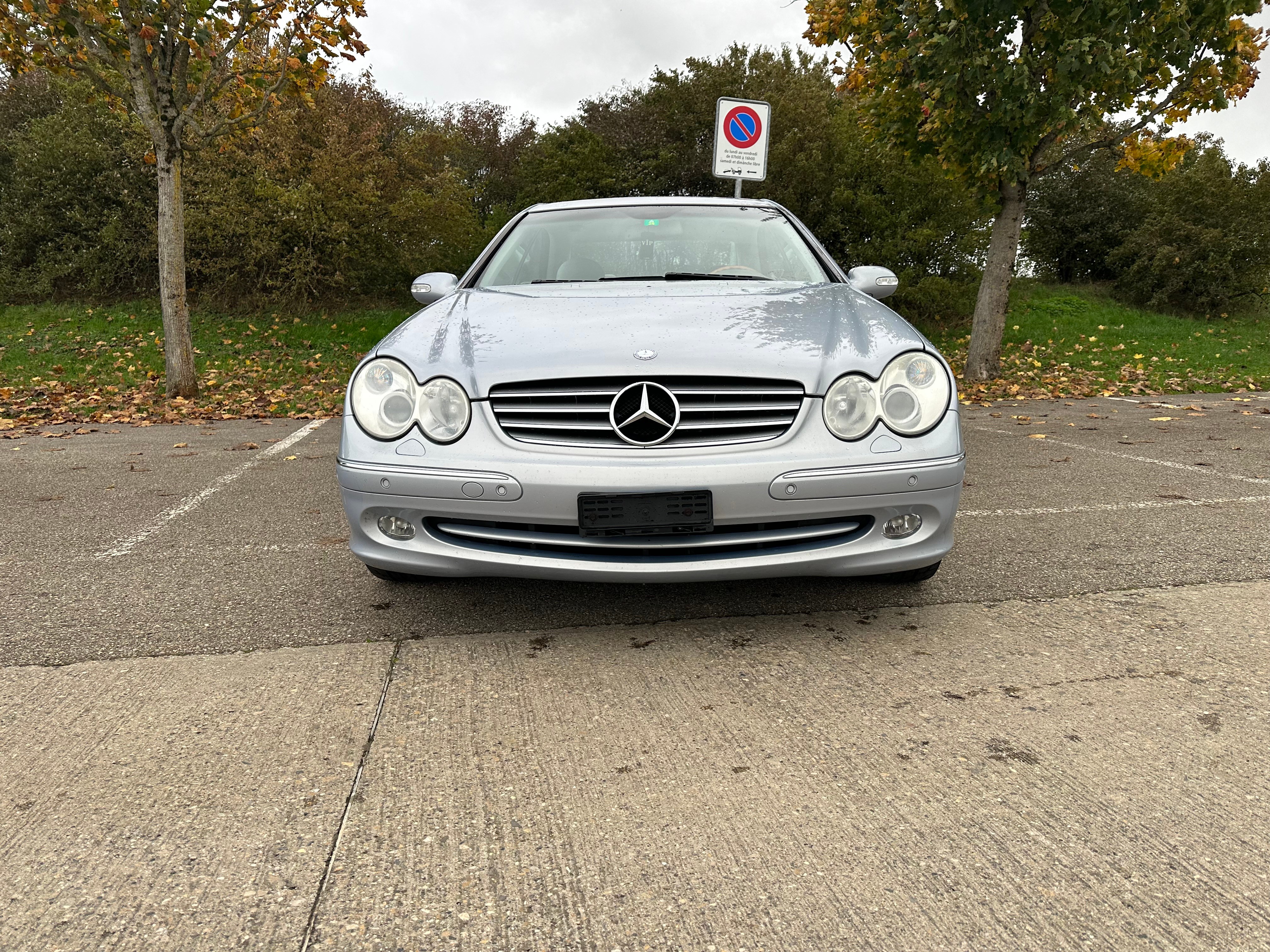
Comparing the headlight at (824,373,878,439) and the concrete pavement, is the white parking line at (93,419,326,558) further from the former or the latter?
the headlight at (824,373,878,439)

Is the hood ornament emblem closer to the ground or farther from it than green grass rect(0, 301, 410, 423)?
farther from it

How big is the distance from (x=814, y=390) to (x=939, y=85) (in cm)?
764

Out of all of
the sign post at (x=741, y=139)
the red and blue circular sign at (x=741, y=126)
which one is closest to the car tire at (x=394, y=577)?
the sign post at (x=741, y=139)

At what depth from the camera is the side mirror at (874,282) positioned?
3789 millimetres

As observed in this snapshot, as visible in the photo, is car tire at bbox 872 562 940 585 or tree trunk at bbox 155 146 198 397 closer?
car tire at bbox 872 562 940 585

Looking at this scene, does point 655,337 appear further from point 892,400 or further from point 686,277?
point 686,277

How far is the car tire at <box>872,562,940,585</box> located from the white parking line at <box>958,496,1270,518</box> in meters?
1.19

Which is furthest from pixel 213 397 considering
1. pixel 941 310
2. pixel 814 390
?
pixel 941 310

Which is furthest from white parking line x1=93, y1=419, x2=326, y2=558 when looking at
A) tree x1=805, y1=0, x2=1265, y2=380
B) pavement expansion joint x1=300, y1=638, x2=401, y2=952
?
tree x1=805, y1=0, x2=1265, y2=380

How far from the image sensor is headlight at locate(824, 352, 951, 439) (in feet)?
8.77

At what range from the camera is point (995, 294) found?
10984mm

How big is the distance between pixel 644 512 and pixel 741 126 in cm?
683

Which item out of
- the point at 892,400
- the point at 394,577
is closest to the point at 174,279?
the point at 394,577

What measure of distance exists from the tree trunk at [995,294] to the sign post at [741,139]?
388cm
